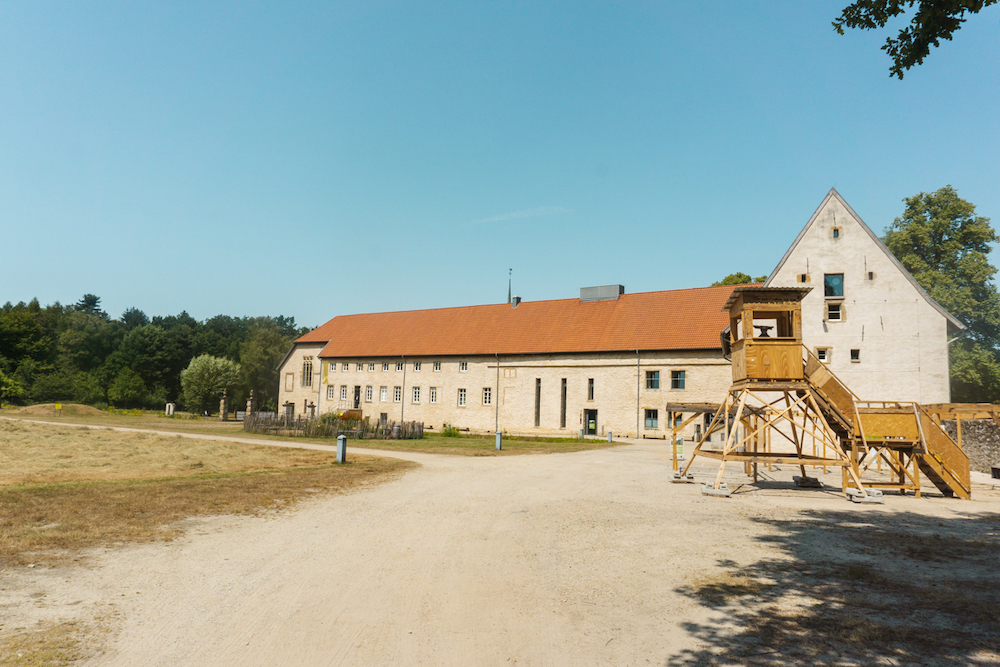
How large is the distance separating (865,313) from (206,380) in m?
68.7

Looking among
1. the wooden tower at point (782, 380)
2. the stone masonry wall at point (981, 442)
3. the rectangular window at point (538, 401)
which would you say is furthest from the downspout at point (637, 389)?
the wooden tower at point (782, 380)

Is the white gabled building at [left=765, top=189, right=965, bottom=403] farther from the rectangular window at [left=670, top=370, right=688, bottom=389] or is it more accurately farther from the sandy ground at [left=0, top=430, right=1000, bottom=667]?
the sandy ground at [left=0, top=430, right=1000, bottom=667]

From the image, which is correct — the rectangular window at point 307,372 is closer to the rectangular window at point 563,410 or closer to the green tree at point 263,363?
the green tree at point 263,363

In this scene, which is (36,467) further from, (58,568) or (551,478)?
(551,478)

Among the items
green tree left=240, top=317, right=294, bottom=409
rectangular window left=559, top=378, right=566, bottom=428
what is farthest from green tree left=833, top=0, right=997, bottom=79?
green tree left=240, top=317, right=294, bottom=409

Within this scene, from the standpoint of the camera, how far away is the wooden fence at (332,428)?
35500mm

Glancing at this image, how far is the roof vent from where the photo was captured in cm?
4978

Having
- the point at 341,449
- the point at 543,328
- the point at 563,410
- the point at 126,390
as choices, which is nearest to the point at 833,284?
the point at 563,410

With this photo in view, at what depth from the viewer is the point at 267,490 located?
1448 cm

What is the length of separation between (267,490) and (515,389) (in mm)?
34414

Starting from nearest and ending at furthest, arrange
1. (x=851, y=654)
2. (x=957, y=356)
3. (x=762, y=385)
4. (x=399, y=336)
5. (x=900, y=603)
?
1. (x=851, y=654)
2. (x=900, y=603)
3. (x=762, y=385)
4. (x=957, y=356)
5. (x=399, y=336)

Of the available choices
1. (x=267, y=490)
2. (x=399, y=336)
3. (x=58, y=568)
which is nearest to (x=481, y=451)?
(x=267, y=490)

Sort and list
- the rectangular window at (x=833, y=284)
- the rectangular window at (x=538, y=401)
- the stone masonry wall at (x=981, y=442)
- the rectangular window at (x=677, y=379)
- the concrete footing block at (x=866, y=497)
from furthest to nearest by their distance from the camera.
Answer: the rectangular window at (x=538, y=401) < the rectangular window at (x=677, y=379) < the rectangular window at (x=833, y=284) < the stone masonry wall at (x=981, y=442) < the concrete footing block at (x=866, y=497)

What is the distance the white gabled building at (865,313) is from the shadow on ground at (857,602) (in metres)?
20.4
